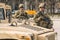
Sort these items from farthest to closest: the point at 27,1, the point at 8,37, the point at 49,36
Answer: the point at 27,1
the point at 49,36
the point at 8,37

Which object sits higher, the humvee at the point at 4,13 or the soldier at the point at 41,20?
the humvee at the point at 4,13

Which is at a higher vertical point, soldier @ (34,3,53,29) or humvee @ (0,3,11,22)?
humvee @ (0,3,11,22)

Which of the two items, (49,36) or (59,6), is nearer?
(49,36)

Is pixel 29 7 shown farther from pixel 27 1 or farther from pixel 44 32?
pixel 44 32

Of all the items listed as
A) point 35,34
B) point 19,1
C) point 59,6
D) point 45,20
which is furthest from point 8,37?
point 59,6

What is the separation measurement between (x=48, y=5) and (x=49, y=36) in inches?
1887

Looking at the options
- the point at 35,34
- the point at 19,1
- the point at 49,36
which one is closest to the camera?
the point at 35,34

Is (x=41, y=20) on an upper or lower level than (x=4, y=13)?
lower

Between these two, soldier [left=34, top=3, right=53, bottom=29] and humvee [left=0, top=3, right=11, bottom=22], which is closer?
humvee [left=0, top=3, right=11, bottom=22]

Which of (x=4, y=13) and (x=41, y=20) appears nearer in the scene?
(x=4, y=13)

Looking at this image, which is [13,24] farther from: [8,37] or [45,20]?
[45,20]

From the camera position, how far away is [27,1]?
2140 inches

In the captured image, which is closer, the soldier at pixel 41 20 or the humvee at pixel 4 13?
the humvee at pixel 4 13

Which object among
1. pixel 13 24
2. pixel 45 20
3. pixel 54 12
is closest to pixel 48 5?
pixel 54 12
